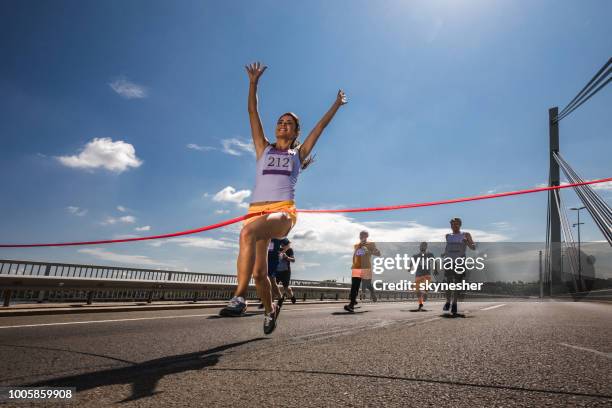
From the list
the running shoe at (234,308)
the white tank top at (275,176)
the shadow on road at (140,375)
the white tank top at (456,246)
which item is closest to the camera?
the shadow on road at (140,375)

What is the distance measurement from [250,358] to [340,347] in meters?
0.98

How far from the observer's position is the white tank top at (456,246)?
952 cm

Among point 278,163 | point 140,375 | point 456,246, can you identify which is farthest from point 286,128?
point 456,246

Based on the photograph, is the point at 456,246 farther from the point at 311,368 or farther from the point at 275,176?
the point at 311,368

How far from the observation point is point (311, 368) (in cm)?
276

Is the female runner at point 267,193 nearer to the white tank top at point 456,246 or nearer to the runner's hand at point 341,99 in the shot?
the runner's hand at point 341,99

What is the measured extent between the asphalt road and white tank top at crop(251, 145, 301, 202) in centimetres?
138

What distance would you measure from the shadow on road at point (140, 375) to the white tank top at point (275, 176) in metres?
1.47

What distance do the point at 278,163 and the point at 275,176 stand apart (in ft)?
0.47

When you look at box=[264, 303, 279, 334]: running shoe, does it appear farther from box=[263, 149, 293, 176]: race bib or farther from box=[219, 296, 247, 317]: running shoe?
box=[263, 149, 293, 176]: race bib

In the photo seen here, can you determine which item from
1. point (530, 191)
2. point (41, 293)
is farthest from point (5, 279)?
point (530, 191)

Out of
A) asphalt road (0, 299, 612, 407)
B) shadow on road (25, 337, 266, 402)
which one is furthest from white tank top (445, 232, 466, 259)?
shadow on road (25, 337, 266, 402)

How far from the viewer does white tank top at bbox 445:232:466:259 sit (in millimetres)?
9516

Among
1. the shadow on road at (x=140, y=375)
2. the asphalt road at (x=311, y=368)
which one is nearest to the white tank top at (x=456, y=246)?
the asphalt road at (x=311, y=368)
